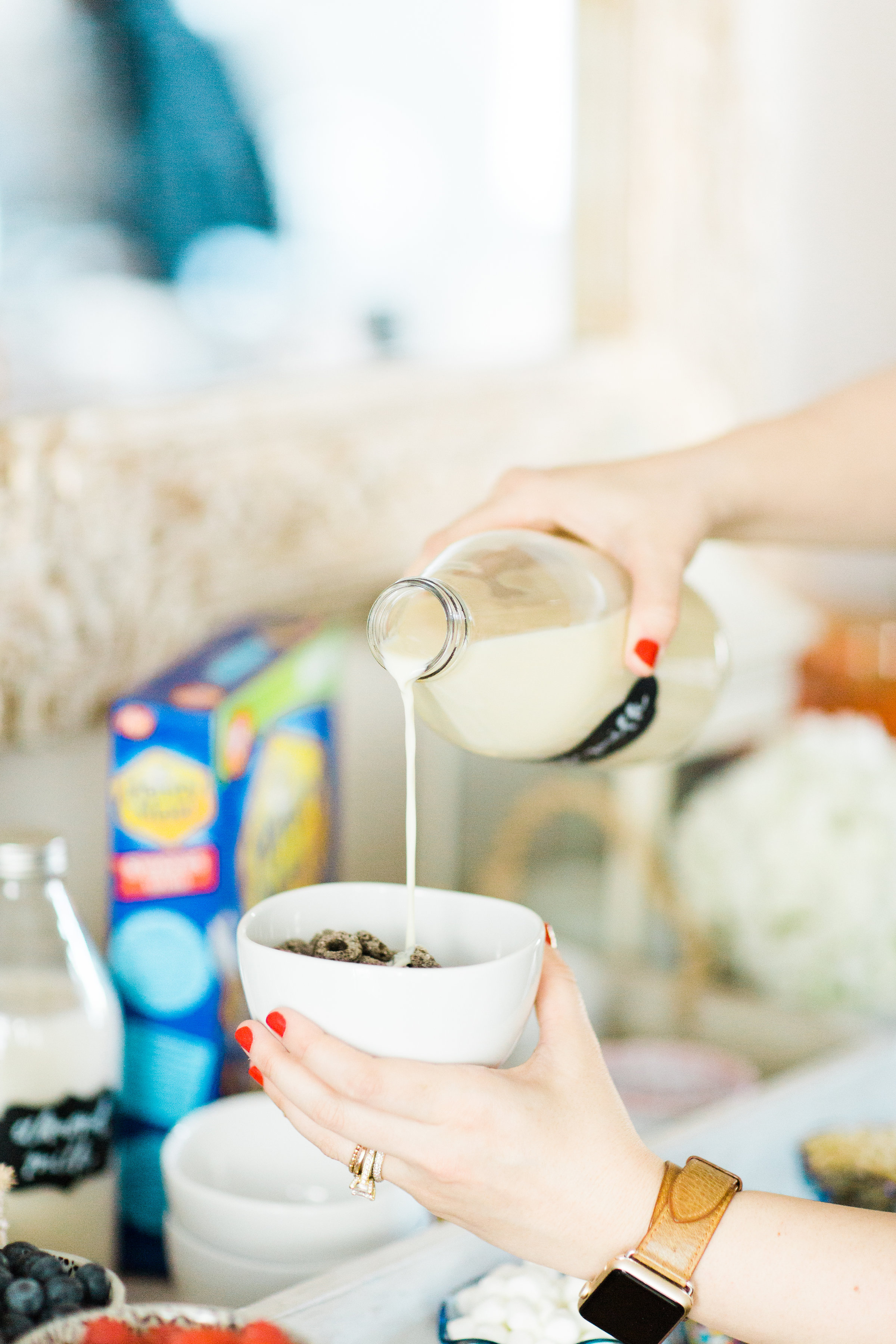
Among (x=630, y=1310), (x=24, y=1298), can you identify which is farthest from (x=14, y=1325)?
(x=630, y=1310)

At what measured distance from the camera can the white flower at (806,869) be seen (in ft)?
4.18

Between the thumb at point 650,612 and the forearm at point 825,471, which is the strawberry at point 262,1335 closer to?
the thumb at point 650,612

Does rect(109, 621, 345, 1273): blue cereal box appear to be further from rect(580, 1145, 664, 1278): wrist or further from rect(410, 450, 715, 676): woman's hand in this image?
rect(580, 1145, 664, 1278): wrist

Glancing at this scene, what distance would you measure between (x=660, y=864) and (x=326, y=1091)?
0.81 meters

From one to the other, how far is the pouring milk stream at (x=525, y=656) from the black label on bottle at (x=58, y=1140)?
290 mm

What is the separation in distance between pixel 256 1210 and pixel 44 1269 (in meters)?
0.16

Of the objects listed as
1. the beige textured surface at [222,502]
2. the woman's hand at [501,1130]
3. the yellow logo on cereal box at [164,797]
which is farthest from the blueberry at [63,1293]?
the beige textured surface at [222,502]

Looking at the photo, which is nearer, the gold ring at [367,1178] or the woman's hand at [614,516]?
the gold ring at [367,1178]

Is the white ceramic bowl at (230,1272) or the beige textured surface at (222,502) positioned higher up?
the beige textured surface at (222,502)

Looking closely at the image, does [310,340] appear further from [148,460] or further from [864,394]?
[864,394]

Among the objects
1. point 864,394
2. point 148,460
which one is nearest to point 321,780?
point 148,460

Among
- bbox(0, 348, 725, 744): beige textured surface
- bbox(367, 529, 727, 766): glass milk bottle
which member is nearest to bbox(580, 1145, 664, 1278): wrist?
bbox(367, 529, 727, 766): glass milk bottle

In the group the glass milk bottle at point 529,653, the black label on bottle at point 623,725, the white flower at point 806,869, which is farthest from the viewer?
the white flower at point 806,869

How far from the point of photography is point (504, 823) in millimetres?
1422
